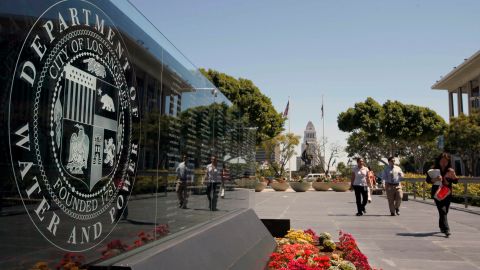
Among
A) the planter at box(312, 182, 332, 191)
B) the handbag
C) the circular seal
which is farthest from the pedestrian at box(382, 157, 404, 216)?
the planter at box(312, 182, 332, 191)

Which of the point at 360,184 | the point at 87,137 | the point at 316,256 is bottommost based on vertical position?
the point at 316,256

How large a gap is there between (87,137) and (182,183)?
1.53 meters

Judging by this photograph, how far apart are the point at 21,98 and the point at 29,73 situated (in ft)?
0.37

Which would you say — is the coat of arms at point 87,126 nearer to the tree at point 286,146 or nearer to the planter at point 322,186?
the planter at point 322,186

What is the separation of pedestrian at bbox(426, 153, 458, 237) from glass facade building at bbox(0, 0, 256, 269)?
6.17 meters

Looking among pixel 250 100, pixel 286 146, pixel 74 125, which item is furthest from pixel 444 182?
pixel 286 146

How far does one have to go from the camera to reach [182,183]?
368 centimetres

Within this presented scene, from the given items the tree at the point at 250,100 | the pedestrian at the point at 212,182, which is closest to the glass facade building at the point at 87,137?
the pedestrian at the point at 212,182

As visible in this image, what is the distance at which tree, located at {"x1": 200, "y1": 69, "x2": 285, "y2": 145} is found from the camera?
34.5 meters

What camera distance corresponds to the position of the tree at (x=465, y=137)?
130ft

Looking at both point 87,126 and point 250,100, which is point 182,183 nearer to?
point 87,126

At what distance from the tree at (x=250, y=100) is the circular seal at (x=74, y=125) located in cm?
3142

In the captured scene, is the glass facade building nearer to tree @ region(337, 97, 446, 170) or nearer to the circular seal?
the circular seal

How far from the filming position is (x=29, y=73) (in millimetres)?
1760
